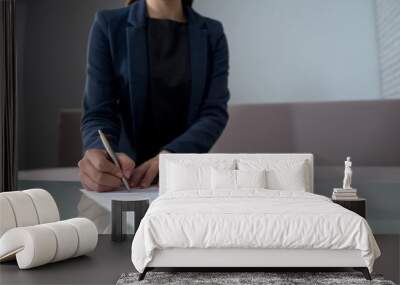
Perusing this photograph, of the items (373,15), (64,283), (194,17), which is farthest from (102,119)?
(373,15)

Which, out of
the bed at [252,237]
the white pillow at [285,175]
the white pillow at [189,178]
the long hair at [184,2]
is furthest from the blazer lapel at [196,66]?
the bed at [252,237]

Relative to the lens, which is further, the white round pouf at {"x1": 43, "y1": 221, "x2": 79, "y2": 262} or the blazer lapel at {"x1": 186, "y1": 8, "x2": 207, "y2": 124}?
the blazer lapel at {"x1": 186, "y1": 8, "x2": 207, "y2": 124}

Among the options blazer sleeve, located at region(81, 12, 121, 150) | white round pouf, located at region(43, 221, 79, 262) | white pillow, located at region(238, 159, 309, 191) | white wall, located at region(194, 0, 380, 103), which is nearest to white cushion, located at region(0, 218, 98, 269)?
white round pouf, located at region(43, 221, 79, 262)

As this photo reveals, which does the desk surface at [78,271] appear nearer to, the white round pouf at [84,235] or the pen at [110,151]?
the white round pouf at [84,235]

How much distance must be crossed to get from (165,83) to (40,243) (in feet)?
7.01

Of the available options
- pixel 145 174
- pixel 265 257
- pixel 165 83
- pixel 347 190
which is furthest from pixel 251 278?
pixel 165 83

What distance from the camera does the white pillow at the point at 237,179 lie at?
5277 millimetres

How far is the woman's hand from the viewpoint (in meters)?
5.79

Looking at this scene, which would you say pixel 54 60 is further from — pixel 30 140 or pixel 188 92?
pixel 188 92

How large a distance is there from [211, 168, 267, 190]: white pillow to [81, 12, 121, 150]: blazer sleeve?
3.60 feet

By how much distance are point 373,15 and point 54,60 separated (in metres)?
3.08

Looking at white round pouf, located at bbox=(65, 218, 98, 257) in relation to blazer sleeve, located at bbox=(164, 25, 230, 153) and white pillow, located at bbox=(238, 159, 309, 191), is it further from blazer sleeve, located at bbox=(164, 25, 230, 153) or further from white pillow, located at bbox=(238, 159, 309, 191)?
white pillow, located at bbox=(238, 159, 309, 191)

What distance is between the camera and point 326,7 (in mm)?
5840

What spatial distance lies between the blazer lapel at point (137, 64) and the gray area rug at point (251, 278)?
200 centimetres
